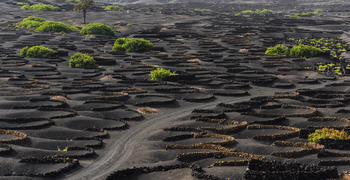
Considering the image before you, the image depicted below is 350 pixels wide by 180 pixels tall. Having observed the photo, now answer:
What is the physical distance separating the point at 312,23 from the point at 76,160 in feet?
435

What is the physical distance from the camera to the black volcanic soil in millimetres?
23828

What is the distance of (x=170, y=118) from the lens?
35594mm

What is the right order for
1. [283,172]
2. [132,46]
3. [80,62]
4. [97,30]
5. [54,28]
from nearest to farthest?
[283,172], [80,62], [132,46], [97,30], [54,28]

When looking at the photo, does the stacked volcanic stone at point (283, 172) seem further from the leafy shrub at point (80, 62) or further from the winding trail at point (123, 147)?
the leafy shrub at point (80, 62)

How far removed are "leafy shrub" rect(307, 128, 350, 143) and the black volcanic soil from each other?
0.85 meters

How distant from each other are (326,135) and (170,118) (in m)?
13.3

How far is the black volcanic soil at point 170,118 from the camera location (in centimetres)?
2383

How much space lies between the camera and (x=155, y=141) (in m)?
29.1

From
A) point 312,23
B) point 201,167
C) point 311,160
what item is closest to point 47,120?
point 201,167

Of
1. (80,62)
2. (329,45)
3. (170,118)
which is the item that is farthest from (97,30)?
(170,118)

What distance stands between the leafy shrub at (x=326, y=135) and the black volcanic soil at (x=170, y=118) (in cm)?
85

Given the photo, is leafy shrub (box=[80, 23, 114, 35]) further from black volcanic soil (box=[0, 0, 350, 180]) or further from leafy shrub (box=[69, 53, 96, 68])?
leafy shrub (box=[69, 53, 96, 68])

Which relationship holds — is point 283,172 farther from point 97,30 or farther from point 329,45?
point 97,30

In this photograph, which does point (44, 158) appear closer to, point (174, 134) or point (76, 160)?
point (76, 160)
